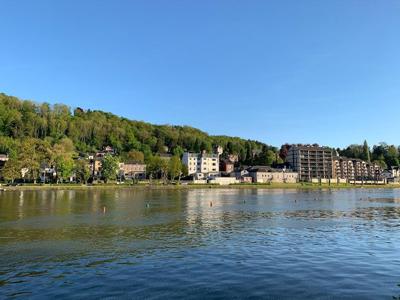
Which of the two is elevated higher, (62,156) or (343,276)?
(62,156)

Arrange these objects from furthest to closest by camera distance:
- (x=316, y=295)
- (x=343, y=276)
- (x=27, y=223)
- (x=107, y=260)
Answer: (x=27, y=223) < (x=107, y=260) < (x=343, y=276) < (x=316, y=295)

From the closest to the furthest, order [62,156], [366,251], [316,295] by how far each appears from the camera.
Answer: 1. [316,295]
2. [366,251]
3. [62,156]

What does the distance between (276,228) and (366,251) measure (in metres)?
12.5

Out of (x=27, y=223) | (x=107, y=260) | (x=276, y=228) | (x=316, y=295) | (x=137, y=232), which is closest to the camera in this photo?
(x=316, y=295)

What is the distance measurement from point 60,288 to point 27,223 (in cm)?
2680

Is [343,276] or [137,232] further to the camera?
[137,232]

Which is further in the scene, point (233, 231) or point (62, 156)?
point (62, 156)

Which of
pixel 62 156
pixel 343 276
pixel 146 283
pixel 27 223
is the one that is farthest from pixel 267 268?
pixel 62 156

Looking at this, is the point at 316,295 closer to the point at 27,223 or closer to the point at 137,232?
the point at 137,232

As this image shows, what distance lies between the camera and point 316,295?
1652 centimetres

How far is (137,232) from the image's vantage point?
34.9 m

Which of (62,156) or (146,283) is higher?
(62,156)

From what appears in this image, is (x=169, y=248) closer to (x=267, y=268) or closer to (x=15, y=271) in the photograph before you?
(x=267, y=268)

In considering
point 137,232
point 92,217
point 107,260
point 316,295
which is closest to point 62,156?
point 92,217
